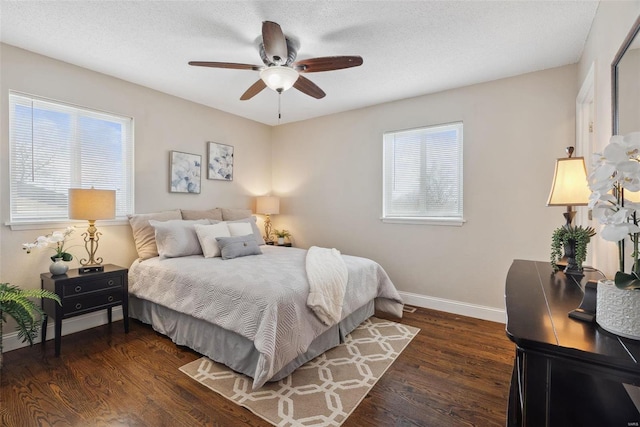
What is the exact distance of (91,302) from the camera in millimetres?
2664

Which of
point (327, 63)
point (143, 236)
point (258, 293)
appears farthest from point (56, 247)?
point (327, 63)

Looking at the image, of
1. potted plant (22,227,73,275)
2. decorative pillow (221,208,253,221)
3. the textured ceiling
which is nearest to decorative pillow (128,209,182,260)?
potted plant (22,227,73,275)

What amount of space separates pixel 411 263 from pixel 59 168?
3.92m

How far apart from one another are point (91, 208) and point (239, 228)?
144cm

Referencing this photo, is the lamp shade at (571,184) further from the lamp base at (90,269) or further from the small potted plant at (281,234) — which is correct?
the lamp base at (90,269)

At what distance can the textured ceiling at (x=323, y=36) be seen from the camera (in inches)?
81.6

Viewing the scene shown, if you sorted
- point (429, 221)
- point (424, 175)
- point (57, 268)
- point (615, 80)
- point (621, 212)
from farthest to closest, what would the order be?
point (424, 175) < point (429, 221) < point (57, 268) < point (615, 80) < point (621, 212)

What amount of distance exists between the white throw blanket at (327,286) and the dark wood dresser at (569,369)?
134cm

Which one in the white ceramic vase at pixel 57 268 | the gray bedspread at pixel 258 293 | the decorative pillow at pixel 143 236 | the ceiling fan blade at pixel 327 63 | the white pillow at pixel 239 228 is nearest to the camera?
the gray bedspread at pixel 258 293

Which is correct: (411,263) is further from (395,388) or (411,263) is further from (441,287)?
(395,388)

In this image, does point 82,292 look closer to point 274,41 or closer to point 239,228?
point 239,228

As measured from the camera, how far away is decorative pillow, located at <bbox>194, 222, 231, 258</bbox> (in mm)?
3164

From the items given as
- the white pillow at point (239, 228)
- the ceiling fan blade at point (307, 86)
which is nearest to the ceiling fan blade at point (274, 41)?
the ceiling fan blade at point (307, 86)

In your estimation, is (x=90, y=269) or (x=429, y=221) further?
(x=429, y=221)
